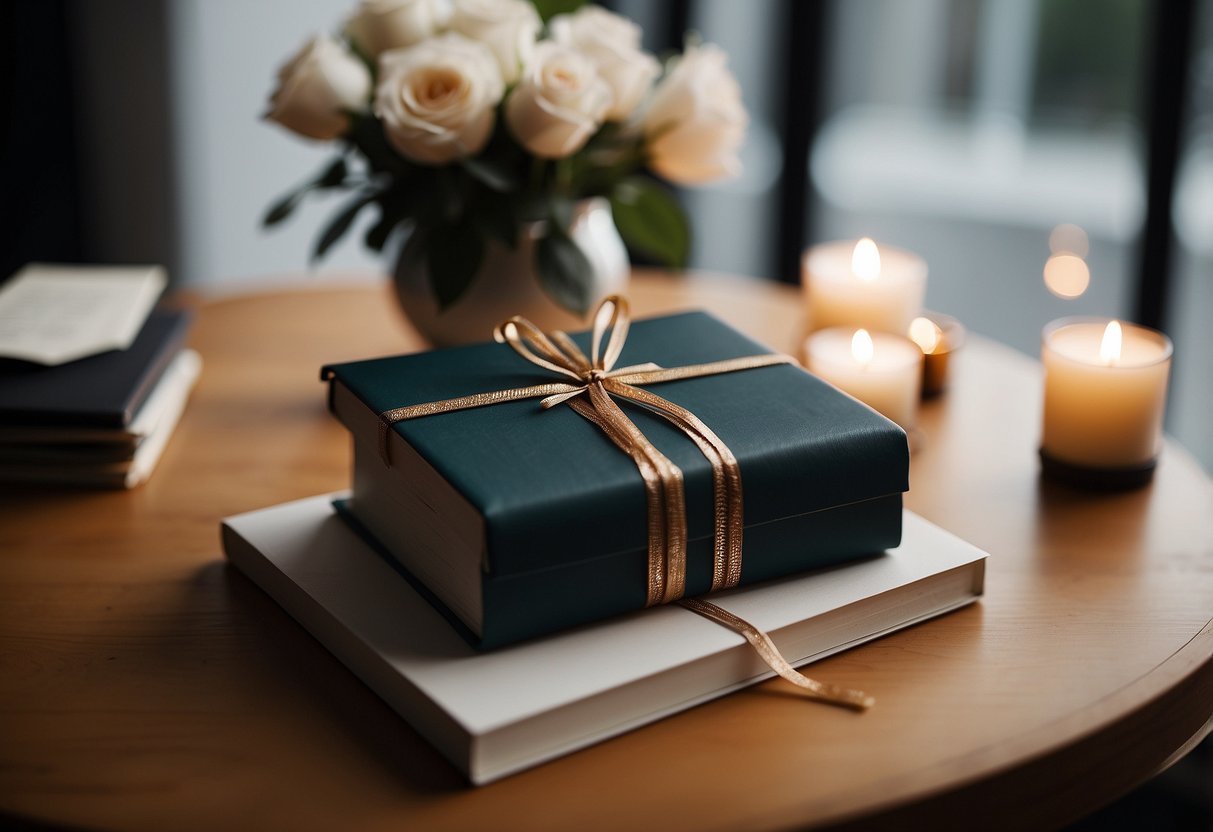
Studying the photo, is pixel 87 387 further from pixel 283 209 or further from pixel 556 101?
pixel 556 101

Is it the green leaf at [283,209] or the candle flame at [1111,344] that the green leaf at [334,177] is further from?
the candle flame at [1111,344]

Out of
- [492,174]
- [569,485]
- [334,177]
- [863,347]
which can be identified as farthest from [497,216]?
[569,485]

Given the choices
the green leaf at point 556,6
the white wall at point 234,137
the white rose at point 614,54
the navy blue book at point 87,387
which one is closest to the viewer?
the navy blue book at point 87,387

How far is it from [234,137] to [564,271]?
148 centimetres

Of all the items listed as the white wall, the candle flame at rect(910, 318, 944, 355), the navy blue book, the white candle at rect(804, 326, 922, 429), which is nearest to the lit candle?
the candle flame at rect(910, 318, 944, 355)

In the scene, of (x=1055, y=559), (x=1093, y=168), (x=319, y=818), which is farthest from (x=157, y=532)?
(x=1093, y=168)

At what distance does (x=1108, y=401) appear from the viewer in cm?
90

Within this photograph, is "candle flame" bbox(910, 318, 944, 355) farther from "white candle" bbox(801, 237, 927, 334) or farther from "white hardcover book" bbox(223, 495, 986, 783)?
"white hardcover book" bbox(223, 495, 986, 783)

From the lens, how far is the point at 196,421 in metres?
1.06

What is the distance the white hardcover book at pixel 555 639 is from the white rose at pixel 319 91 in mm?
374

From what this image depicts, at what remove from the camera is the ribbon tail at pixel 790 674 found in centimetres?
64

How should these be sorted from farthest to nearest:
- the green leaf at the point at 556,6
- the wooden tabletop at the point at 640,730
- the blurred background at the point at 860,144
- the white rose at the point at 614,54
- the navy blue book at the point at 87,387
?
the blurred background at the point at 860,144 < the green leaf at the point at 556,6 < the white rose at the point at 614,54 < the navy blue book at the point at 87,387 < the wooden tabletop at the point at 640,730

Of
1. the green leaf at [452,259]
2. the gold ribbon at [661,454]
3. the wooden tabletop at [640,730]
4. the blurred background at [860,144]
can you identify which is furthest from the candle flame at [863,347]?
the blurred background at [860,144]

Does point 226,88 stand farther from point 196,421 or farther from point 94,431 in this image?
point 94,431
